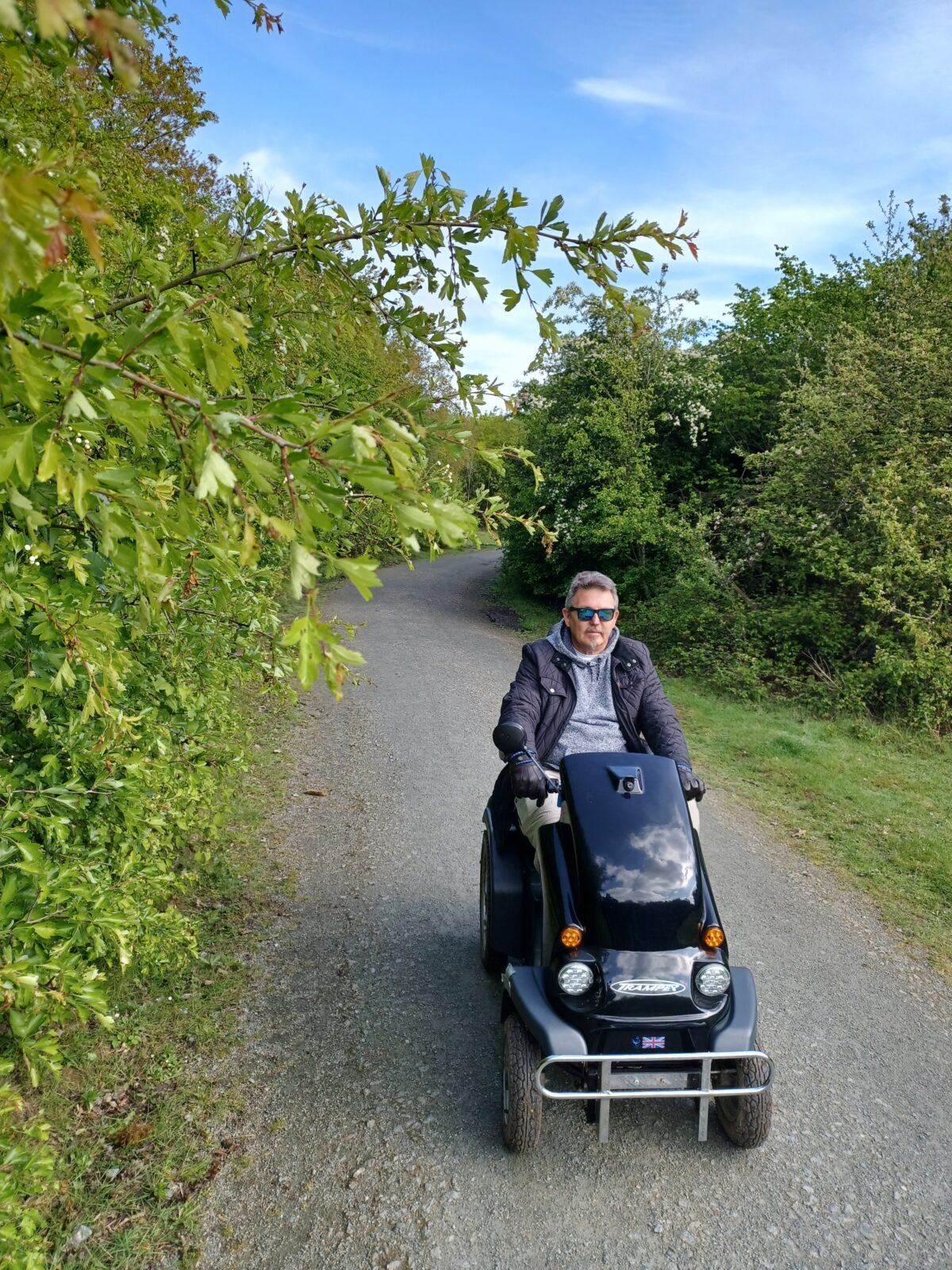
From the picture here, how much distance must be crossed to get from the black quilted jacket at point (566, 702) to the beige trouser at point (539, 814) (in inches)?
9.2

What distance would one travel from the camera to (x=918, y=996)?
164 inches

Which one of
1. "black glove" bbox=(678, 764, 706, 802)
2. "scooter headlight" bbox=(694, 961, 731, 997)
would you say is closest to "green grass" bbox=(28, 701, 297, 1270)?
"scooter headlight" bbox=(694, 961, 731, 997)

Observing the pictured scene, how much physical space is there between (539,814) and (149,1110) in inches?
73.1

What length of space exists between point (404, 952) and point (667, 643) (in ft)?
29.7

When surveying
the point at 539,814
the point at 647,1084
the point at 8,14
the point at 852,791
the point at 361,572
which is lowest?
the point at 852,791

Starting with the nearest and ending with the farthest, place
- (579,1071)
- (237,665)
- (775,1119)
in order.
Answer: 1. (579,1071)
2. (775,1119)
3. (237,665)

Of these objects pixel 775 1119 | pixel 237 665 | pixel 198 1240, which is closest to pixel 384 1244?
pixel 198 1240

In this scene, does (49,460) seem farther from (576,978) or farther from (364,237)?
(576,978)

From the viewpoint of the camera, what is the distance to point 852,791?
7062mm

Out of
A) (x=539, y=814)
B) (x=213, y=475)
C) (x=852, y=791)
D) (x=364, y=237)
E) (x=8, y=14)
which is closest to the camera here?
(x=8, y=14)

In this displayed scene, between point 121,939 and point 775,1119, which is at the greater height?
point 121,939

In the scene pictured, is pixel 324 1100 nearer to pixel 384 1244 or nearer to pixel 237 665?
pixel 384 1244

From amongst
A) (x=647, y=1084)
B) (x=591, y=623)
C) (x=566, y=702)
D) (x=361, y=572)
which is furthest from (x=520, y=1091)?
(x=361, y=572)

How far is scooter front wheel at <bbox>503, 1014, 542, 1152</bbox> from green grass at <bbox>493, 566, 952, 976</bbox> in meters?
2.77
